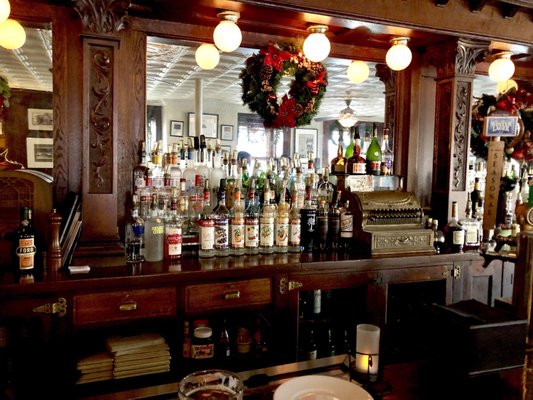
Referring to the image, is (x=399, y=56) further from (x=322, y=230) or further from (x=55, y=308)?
(x=55, y=308)

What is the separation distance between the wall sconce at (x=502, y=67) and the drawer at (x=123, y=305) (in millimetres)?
2798

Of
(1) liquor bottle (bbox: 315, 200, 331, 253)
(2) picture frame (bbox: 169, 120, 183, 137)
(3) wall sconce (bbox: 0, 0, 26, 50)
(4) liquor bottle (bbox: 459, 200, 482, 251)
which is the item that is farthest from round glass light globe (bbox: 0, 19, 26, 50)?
(2) picture frame (bbox: 169, 120, 183, 137)

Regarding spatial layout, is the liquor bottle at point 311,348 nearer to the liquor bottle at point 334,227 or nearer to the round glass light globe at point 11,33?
the liquor bottle at point 334,227

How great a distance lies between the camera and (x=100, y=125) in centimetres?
234

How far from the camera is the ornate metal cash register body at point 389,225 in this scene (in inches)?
108

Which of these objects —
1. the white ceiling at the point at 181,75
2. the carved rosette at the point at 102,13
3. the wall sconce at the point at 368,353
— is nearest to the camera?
the wall sconce at the point at 368,353

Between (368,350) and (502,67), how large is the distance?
2825 mm

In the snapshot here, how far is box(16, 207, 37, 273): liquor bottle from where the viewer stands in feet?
7.01

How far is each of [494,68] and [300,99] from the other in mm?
1543

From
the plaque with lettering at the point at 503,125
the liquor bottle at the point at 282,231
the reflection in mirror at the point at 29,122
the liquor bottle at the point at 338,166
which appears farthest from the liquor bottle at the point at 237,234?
the reflection in mirror at the point at 29,122

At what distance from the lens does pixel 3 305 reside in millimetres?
1930

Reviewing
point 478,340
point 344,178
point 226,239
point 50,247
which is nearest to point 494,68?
point 344,178

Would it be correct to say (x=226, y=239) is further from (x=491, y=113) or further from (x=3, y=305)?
(x=491, y=113)

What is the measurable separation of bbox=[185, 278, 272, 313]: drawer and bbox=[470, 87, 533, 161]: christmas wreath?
2.32 metres
